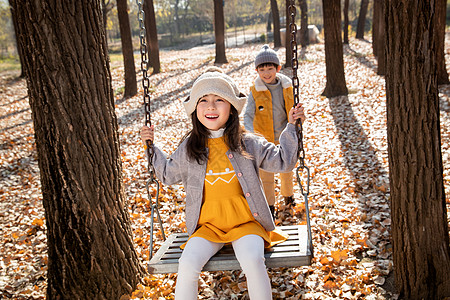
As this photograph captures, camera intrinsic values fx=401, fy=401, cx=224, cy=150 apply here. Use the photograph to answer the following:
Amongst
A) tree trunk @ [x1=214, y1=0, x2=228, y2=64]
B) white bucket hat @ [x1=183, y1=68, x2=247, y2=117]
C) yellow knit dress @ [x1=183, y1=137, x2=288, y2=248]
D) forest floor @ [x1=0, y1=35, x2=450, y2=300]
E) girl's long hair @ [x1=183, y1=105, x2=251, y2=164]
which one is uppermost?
tree trunk @ [x1=214, y1=0, x2=228, y2=64]

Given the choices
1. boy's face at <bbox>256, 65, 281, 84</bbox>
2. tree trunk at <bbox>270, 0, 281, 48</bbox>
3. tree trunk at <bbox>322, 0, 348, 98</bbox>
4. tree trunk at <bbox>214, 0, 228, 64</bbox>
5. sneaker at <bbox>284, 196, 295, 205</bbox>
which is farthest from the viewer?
tree trunk at <bbox>270, 0, 281, 48</bbox>

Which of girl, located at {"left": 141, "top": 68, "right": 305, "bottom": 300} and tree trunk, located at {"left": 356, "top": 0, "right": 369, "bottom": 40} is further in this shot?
tree trunk, located at {"left": 356, "top": 0, "right": 369, "bottom": 40}

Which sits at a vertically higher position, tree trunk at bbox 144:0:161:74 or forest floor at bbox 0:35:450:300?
tree trunk at bbox 144:0:161:74

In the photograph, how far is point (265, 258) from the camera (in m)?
2.47

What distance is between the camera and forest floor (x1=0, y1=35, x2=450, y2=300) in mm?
3352

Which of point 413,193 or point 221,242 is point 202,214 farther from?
point 413,193

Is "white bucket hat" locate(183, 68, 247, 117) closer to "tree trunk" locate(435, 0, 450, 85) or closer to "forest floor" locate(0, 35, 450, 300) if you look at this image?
"forest floor" locate(0, 35, 450, 300)

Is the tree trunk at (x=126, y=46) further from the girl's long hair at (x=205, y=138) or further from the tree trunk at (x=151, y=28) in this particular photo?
the girl's long hair at (x=205, y=138)

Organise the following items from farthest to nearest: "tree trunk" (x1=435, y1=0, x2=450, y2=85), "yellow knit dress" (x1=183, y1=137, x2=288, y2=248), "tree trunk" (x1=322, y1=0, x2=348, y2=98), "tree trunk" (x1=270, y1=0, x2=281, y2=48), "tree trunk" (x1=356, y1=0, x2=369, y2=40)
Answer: "tree trunk" (x1=270, y1=0, x2=281, y2=48)
"tree trunk" (x1=356, y1=0, x2=369, y2=40)
"tree trunk" (x1=322, y1=0, x2=348, y2=98)
"tree trunk" (x1=435, y1=0, x2=450, y2=85)
"yellow knit dress" (x1=183, y1=137, x2=288, y2=248)

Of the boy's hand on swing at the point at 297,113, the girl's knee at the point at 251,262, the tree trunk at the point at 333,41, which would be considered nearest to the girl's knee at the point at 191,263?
the girl's knee at the point at 251,262

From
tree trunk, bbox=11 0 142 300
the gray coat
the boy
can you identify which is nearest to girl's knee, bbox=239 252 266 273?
the gray coat

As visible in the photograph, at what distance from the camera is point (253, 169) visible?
109 inches

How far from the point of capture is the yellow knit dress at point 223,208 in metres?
2.67

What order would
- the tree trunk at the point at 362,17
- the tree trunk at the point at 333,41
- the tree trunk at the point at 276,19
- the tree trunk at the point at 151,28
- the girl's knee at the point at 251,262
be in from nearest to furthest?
the girl's knee at the point at 251,262 < the tree trunk at the point at 333,41 < the tree trunk at the point at 151,28 < the tree trunk at the point at 362,17 < the tree trunk at the point at 276,19
